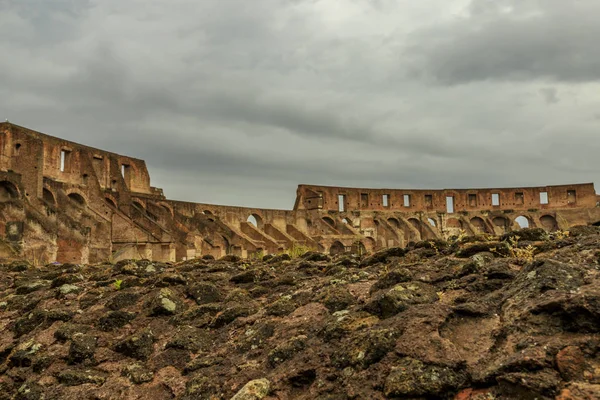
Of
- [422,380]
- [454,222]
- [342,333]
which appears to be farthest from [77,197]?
[454,222]

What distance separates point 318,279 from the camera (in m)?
6.02

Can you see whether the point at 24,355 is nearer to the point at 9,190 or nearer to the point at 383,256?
the point at 383,256

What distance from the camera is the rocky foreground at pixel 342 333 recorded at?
279 centimetres

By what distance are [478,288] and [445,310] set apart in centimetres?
64

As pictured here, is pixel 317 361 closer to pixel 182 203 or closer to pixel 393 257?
pixel 393 257

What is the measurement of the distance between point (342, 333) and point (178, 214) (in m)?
28.2

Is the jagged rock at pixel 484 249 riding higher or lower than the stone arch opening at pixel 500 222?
lower

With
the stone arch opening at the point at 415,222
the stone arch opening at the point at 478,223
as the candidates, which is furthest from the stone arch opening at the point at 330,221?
the stone arch opening at the point at 478,223

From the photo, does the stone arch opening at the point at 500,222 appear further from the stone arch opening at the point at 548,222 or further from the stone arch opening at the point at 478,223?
the stone arch opening at the point at 548,222

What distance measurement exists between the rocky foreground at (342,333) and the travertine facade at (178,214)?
11.7 metres

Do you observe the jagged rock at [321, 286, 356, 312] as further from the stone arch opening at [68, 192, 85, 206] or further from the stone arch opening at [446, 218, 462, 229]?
the stone arch opening at [446, 218, 462, 229]

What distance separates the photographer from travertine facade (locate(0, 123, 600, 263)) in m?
21.2

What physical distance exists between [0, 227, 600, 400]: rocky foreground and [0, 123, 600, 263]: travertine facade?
11.7 m

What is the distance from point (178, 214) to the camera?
101 feet
